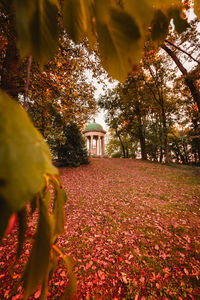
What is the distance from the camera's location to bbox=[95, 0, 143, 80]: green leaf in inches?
15.5

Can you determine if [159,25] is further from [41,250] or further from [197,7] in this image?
[41,250]

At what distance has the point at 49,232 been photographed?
0.34m

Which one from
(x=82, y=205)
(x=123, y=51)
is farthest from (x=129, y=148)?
(x=123, y=51)

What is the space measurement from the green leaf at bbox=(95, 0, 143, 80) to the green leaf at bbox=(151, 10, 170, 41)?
257 millimetres

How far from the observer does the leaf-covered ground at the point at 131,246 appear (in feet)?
7.25

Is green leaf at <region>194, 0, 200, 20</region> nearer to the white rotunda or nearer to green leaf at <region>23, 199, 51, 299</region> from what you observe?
green leaf at <region>23, 199, 51, 299</region>

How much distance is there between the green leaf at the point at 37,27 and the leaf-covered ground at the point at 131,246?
318 cm

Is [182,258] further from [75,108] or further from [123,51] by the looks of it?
[75,108]

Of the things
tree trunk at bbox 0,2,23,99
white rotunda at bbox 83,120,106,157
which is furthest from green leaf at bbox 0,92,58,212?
white rotunda at bbox 83,120,106,157

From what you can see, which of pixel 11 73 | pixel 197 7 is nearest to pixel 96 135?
pixel 11 73

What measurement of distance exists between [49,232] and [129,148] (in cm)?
2823

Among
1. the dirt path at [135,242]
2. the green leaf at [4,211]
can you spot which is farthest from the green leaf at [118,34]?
the dirt path at [135,242]

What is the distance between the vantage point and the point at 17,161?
19cm

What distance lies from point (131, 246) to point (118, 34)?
388 centimetres
